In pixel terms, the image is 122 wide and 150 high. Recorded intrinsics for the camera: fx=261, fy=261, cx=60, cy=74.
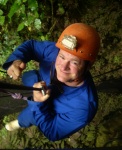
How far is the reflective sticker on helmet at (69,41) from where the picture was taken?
1.62 m

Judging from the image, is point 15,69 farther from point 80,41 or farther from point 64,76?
point 80,41

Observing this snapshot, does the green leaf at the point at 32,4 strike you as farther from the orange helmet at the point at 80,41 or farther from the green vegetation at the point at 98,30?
the orange helmet at the point at 80,41

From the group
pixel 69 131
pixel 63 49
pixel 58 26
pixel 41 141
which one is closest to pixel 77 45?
pixel 63 49

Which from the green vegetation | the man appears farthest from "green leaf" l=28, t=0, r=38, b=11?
the man

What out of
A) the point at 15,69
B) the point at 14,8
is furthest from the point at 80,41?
the point at 14,8

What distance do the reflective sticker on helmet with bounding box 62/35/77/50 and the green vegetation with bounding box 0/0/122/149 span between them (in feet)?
5.84

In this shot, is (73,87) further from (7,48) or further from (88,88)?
(7,48)

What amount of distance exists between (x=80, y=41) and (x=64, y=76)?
0.25 m

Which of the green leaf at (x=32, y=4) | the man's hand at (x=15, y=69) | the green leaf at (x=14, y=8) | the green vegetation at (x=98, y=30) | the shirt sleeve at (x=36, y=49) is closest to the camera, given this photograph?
the man's hand at (x=15, y=69)

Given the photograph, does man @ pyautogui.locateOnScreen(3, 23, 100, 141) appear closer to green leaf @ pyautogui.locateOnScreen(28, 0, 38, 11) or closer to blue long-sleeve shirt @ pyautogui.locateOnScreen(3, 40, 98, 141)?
blue long-sleeve shirt @ pyautogui.locateOnScreen(3, 40, 98, 141)

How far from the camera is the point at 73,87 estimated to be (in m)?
1.83

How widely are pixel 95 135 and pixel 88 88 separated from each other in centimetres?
185

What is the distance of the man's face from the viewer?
1.66 meters

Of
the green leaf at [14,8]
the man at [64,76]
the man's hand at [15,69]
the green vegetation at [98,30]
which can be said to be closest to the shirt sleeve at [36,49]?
the man at [64,76]
